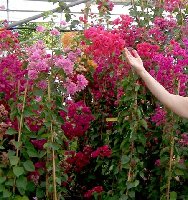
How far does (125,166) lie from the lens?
8.84 ft

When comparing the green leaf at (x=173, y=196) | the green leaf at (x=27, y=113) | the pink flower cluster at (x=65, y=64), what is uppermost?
the pink flower cluster at (x=65, y=64)

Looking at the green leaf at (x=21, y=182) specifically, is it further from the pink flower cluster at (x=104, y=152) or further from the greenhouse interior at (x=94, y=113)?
the pink flower cluster at (x=104, y=152)

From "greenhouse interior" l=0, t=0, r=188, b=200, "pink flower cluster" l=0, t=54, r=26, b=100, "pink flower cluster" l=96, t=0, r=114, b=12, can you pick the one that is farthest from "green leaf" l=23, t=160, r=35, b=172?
"pink flower cluster" l=96, t=0, r=114, b=12

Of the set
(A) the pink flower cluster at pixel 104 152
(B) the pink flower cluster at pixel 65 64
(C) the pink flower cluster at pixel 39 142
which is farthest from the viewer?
(A) the pink flower cluster at pixel 104 152

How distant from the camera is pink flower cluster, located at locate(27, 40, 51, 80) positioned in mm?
2434

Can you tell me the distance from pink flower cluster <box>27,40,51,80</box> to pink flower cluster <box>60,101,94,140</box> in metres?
0.32

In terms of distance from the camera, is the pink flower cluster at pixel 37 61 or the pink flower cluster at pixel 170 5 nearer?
the pink flower cluster at pixel 37 61

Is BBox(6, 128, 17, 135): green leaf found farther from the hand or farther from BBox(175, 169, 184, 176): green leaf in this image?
BBox(175, 169, 184, 176): green leaf

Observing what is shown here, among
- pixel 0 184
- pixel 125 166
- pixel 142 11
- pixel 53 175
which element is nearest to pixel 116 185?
pixel 125 166

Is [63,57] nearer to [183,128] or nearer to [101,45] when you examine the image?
[101,45]

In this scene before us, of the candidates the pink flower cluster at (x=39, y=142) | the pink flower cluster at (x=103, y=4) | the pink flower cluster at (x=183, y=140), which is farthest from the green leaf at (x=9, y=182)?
the pink flower cluster at (x=103, y=4)

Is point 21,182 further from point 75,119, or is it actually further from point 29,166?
point 75,119

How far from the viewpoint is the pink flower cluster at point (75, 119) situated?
2785 mm

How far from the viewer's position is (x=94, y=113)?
10.7 ft
